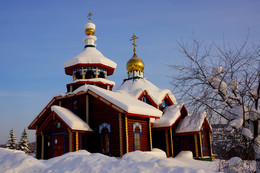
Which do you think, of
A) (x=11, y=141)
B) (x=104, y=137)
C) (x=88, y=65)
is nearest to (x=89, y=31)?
(x=88, y=65)

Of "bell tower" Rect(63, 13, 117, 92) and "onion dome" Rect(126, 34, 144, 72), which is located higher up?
"onion dome" Rect(126, 34, 144, 72)

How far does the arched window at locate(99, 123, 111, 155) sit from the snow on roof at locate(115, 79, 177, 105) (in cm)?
554

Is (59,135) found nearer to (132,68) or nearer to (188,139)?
(188,139)

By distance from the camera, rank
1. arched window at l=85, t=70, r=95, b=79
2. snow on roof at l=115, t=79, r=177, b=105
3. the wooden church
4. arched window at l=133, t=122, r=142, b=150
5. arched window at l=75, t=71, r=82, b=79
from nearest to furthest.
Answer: the wooden church
arched window at l=133, t=122, r=142, b=150
arched window at l=85, t=70, r=95, b=79
arched window at l=75, t=71, r=82, b=79
snow on roof at l=115, t=79, r=177, b=105

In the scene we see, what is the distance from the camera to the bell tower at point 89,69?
20.0 m

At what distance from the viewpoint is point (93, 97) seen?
56.4 feet

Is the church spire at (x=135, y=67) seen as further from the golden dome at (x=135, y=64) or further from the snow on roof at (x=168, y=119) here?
the snow on roof at (x=168, y=119)

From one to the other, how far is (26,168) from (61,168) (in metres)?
1.35

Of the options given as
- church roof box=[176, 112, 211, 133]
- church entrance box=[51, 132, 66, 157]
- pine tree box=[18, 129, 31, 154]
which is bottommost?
pine tree box=[18, 129, 31, 154]

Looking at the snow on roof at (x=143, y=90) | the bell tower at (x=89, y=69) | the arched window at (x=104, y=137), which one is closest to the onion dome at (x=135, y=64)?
the snow on roof at (x=143, y=90)

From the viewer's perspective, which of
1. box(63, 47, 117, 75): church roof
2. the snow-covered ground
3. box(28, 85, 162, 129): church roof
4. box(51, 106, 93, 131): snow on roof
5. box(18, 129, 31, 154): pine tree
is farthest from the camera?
box(18, 129, 31, 154): pine tree

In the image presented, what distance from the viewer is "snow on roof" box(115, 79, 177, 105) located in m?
21.9

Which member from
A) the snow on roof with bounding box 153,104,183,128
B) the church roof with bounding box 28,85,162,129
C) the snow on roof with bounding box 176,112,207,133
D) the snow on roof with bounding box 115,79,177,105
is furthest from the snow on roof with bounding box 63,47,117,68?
the snow on roof with bounding box 176,112,207,133

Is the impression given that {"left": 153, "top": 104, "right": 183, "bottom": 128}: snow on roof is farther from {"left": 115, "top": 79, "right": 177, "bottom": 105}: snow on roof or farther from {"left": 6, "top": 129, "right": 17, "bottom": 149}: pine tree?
{"left": 6, "top": 129, "right": 17, "bottom": 149}: pine tree
